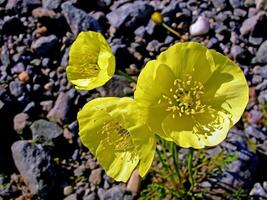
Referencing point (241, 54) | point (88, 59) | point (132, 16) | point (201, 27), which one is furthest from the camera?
point (132, 16)

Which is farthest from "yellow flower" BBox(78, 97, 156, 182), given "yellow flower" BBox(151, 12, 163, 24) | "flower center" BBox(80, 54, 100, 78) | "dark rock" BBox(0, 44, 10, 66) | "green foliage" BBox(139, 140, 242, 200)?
"dark rock" BBox(0, 44, 10, 66)

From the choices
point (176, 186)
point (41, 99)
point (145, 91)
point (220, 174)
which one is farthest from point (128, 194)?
point (145, 91)

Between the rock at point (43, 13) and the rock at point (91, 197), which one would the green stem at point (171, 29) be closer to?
the rock at point (43, 13)

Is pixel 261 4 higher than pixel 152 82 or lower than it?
lower

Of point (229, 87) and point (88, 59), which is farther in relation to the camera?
point (88, 59)

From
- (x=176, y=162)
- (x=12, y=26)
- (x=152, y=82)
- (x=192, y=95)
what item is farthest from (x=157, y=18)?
(x=152, y=82)

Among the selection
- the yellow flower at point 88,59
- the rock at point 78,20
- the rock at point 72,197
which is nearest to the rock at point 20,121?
the rock at point 72,197

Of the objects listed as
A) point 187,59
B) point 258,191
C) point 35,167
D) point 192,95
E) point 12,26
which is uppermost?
point 187,59

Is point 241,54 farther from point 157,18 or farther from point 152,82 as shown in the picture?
point 152,82

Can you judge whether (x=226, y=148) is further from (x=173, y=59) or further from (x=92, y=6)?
(x=92, y=6)
